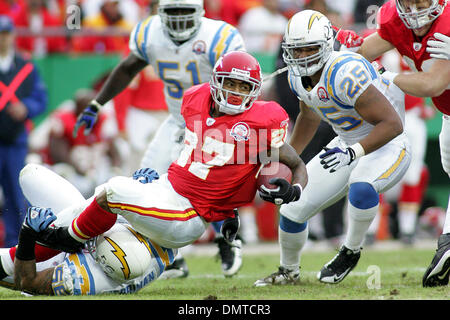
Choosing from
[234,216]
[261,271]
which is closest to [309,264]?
[261,271]

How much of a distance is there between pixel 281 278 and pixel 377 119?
1.25 metres

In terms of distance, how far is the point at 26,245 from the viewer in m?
4.50

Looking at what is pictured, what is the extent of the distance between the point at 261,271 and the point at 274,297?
6.78ft

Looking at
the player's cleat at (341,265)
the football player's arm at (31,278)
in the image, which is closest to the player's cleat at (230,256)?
the player's cleat at (341,265)

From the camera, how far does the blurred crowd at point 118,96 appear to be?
838 centimetres

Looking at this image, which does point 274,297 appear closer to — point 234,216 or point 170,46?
point 234,216

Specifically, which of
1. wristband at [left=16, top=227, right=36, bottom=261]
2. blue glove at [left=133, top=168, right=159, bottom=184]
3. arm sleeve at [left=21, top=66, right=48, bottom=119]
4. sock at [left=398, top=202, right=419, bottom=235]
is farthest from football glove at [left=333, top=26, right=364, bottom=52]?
arm sleeve at [left=21, top=66, right=48, bottom=119]

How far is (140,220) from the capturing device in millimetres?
4527

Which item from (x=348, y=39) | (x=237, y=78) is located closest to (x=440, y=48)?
(x=348, y=39)

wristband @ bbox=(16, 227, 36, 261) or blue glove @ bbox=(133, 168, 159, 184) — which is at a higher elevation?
blue glove @ bbox=(133, 168, 159, 184)

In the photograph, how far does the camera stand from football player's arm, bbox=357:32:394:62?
18.1ft

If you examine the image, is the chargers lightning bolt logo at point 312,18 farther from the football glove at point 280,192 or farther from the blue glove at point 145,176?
the blue glove at point 145,176

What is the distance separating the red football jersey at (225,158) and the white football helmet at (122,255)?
379mm

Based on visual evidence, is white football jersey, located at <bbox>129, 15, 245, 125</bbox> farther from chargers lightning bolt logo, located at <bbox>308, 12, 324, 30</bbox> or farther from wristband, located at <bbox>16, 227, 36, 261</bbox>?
wristband, located at <bbox>16, 227, 36, 261</bbox>
